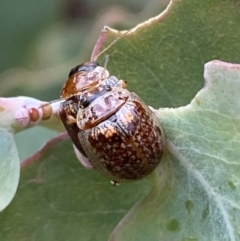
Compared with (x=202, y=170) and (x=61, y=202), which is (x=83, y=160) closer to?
(x=61, y=202)

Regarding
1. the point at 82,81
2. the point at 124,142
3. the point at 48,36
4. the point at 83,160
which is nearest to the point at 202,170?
the point at 124,142

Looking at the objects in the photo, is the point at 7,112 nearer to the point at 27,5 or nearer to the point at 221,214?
the point at 221,214

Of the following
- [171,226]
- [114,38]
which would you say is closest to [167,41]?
[114,38]

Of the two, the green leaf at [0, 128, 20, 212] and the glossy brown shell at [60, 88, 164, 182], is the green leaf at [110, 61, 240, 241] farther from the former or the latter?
the green leaf at [0, 128, 20, 212]

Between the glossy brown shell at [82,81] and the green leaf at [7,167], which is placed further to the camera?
the glossy brown shell at [82,81]

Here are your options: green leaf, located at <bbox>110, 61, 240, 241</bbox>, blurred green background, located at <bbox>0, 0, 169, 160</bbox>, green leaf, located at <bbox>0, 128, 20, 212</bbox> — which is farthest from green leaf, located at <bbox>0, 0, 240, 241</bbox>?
blurred green background, located at <bbox>0, 0, 169, 160</bbox>

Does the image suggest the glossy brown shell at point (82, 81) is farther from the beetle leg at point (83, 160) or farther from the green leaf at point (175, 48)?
the beetle leg at point (83, 160)

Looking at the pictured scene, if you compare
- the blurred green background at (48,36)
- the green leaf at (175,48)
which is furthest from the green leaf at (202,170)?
the blurred green background at (48,36)
